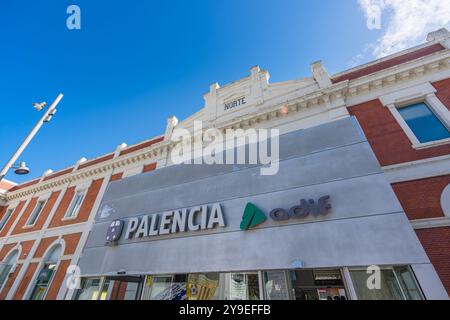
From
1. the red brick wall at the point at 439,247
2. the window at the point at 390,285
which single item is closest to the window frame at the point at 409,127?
the red brick wall at the point at 439,247

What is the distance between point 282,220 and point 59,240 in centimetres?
1713

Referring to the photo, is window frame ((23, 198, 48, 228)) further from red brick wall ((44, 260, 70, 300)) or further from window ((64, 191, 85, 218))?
red brick wall ((44, 260, 70, 300))

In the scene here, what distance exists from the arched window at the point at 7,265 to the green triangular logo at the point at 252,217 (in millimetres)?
20904

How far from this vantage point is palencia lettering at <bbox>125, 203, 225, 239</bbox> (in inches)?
259

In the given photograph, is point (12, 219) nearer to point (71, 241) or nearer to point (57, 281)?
point (71, 241)

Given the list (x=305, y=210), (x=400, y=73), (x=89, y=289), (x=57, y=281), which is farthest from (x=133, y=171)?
(x=400, y=73)

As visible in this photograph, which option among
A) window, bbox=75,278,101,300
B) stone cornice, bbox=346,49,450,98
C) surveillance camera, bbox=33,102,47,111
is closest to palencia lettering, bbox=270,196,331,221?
window, bbox=75,278,101,300

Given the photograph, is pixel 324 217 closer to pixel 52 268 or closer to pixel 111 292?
pixel 111 292

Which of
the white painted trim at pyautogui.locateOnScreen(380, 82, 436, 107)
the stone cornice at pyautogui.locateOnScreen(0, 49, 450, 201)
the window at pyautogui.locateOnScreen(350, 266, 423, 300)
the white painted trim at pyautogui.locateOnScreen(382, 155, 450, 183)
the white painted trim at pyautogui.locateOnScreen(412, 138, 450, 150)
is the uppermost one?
the stone cornice at pyautogui.locateOnScreen(0, 49, 450, 201)

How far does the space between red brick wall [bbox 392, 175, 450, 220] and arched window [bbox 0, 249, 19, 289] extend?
2550cm

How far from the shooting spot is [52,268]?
14.4 metres

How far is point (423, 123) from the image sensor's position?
911 cm

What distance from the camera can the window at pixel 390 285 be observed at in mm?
4387

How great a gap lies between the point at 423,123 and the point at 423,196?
3604 millimetres
